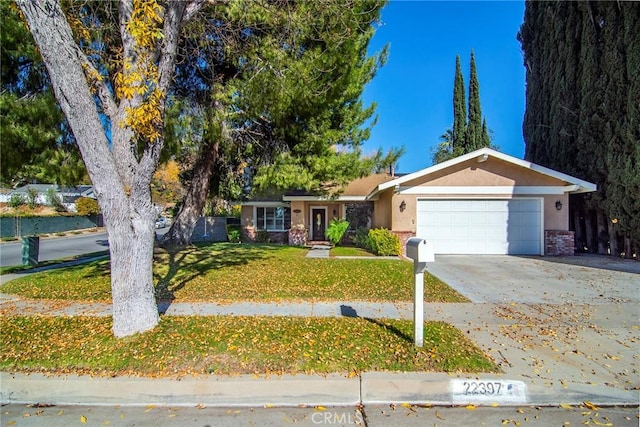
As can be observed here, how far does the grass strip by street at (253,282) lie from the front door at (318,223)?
842 cm

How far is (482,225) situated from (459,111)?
15.6m

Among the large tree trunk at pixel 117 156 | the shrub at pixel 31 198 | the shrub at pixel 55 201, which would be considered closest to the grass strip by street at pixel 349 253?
the large tree trunk at pixel 117 156

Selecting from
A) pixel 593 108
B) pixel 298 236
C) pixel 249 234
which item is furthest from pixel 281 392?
pixel 249 234

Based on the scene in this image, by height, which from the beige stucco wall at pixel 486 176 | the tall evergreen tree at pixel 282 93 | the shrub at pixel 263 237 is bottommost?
the shrub at pixel 263 237

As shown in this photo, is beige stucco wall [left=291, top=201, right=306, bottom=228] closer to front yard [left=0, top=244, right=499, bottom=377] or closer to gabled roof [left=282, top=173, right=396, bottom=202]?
gabled roof [left=282, top=173, right=396, bottom=202]

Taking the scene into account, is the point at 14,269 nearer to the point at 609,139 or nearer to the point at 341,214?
the point at 341,214

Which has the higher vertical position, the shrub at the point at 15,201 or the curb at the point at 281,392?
the shrub at the point at 15,201

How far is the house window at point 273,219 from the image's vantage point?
20156 millimetres

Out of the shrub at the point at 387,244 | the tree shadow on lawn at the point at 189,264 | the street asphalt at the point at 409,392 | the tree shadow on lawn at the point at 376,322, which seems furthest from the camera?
the shrub at the point at 387,244

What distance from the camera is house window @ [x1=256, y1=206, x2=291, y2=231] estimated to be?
20.2 meters

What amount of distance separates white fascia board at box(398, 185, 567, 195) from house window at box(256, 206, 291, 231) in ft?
27.6

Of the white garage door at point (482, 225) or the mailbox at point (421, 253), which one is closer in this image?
the mailbox at point (421, 253)

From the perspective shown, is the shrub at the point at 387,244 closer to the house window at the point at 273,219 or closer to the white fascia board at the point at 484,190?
the white fascia board at the point at 484,190

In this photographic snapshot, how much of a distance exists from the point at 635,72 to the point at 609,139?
2.40 m
